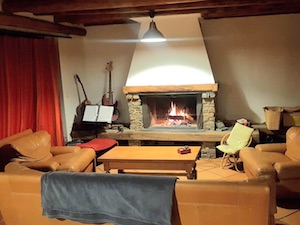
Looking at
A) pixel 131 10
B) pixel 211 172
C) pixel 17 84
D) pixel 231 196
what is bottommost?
pixel 211 172

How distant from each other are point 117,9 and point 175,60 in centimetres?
136

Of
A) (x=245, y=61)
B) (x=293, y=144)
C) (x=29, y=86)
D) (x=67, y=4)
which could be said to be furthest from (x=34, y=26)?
(x=293, y=144)

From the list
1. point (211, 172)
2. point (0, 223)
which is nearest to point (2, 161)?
point (0, 223)

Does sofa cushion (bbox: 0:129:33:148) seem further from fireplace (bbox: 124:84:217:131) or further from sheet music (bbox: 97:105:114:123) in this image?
fireplace (bbox: 124:84:217:131)

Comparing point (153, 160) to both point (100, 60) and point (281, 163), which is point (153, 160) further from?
point (100, 60)

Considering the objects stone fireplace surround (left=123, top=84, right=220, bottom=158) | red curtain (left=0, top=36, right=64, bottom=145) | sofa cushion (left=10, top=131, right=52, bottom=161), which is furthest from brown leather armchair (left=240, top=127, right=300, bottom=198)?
red curtain (left=0, top=36, right=64, bottom=145)

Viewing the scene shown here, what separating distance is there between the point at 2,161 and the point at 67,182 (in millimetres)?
1628

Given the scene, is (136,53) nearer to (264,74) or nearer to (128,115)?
(128,115)

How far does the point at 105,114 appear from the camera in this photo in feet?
18.0

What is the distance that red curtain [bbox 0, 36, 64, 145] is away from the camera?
418cm

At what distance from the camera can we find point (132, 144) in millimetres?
5660

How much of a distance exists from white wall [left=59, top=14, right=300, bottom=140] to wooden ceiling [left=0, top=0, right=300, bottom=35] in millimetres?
223

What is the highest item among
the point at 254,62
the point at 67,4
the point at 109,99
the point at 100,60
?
the point at 67,4

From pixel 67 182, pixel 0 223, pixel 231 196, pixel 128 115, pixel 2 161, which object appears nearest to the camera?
pixel 231 196
